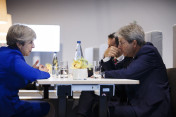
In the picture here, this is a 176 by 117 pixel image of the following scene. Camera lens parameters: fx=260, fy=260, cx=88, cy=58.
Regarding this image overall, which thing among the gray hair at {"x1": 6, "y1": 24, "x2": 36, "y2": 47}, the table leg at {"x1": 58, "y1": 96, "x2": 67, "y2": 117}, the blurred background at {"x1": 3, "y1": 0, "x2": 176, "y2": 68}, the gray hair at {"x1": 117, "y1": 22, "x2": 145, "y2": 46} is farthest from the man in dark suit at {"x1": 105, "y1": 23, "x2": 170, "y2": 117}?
the blurred background at {"x1": 3, "y1": 0, "x2": 176, "y2": 68}

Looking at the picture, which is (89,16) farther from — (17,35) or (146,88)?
(146,88)

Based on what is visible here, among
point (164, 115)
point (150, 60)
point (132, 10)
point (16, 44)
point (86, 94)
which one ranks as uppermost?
point (132, 10)

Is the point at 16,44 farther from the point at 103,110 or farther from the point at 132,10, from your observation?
the point at 132,10

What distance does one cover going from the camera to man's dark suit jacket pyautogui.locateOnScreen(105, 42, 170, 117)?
5.95 ft

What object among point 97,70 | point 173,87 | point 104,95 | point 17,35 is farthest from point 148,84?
point 17,35

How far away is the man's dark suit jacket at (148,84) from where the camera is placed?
1.81 meters

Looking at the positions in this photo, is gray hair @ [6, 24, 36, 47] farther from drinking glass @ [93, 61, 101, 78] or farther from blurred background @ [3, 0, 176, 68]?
blurred background @ [3, 0, 176, 68]

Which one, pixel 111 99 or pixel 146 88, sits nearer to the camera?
pixel 146 88

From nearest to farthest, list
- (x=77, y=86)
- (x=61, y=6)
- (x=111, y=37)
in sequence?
(x=77, y=86) → (x=111, y=37) → (x=61, y=6)

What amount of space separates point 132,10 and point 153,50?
417cm

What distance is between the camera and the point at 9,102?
181 centimetres

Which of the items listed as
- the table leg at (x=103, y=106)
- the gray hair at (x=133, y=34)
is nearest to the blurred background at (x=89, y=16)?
the gray hair at (x=133, y=34)

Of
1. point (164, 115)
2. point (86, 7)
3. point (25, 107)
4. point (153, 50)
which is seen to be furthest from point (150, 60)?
point (86, 7)

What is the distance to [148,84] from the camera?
1851mm
